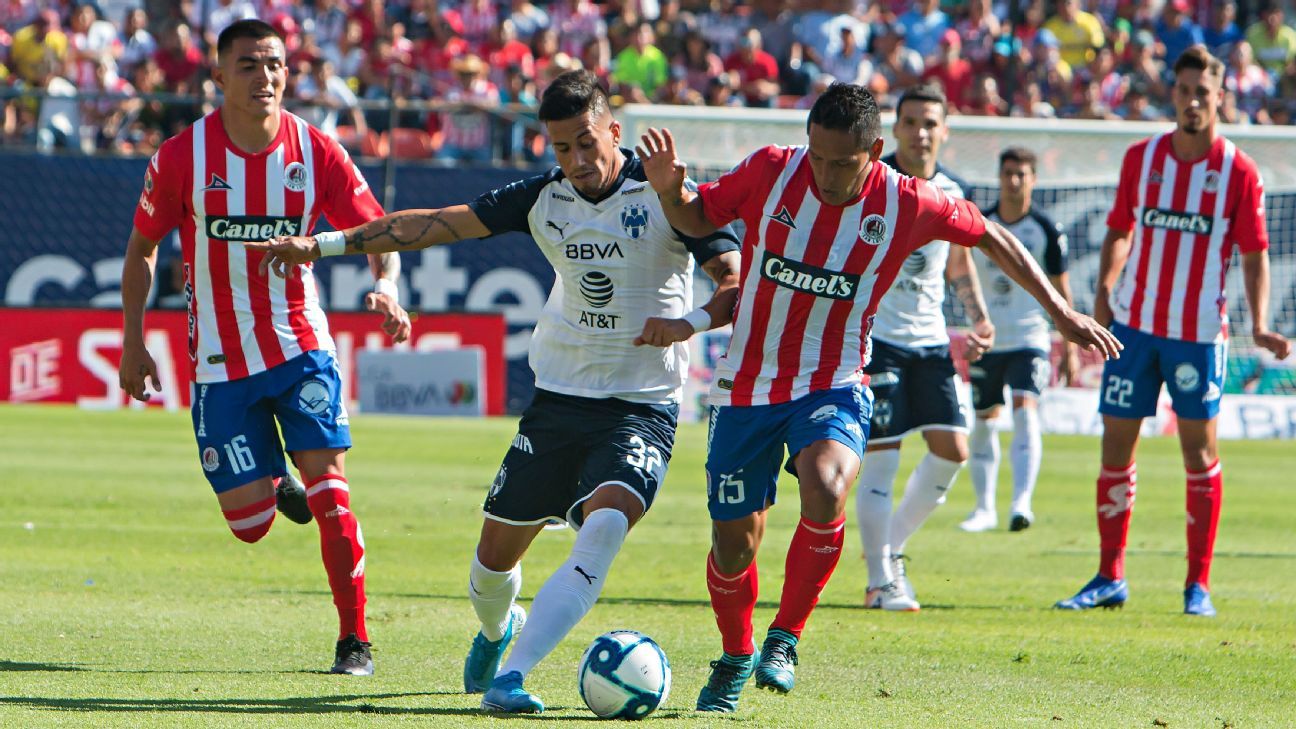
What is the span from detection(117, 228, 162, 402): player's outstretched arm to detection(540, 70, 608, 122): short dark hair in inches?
73.0

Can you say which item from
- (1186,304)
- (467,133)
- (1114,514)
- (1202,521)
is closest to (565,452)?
(1114,514)

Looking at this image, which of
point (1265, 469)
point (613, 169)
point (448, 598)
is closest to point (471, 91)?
point (1265, 469)

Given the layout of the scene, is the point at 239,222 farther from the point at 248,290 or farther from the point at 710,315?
the point at 710,315

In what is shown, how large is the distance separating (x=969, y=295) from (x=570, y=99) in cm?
386

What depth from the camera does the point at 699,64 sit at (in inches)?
868

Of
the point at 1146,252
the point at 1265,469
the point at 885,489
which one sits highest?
the point at 1146,252

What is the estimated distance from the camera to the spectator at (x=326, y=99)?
20031 millimetres

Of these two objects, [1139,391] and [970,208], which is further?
[1139,391]

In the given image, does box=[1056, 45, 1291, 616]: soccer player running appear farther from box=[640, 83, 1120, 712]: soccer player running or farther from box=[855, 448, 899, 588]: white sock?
box=[640, 83, 1120, 712]: soccer player running

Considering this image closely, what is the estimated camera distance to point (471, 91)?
842 inches

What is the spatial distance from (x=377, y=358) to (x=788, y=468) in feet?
45.0

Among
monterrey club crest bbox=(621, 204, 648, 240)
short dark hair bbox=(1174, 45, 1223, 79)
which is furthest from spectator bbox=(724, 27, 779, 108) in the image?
monterrey club crest bbox=(621, 204, 648, 240)

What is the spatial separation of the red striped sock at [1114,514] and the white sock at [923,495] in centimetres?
74

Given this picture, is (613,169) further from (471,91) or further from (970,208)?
(471,91)
